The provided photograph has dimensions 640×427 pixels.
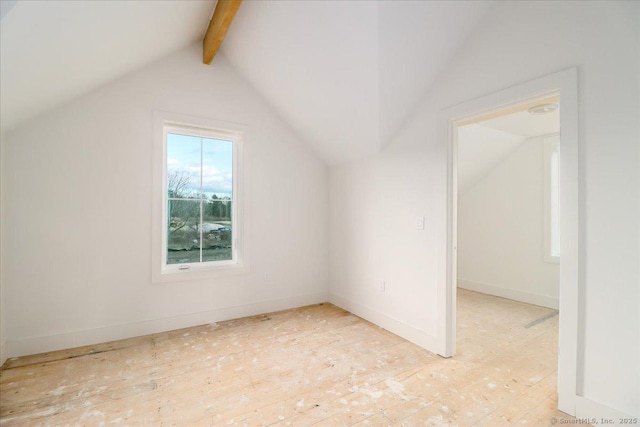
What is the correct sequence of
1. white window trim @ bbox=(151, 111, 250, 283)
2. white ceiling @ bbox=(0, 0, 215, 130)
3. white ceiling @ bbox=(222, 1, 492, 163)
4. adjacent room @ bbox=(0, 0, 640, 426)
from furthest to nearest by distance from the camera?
white window trim @ bbox=(151, 111, 250, 283) < white ceiling @ bbox=(222, 1, 492, 163) < adjacent room @ bbox=(0, 0, 640, 426) < white ceiling @ bbox=(0, 0, 215, 130)

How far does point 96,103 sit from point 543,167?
5.10m

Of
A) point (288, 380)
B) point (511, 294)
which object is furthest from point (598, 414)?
point (511, 294)

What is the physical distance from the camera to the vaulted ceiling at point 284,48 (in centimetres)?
174

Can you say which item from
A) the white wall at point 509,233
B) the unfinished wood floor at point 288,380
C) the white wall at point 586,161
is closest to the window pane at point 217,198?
the unfinished wood floor at point 288,380

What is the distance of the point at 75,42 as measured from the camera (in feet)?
6.17

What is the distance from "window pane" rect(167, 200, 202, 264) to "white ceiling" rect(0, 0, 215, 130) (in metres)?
1.30

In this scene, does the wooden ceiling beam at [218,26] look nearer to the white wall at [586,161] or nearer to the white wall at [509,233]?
the white wall at [586,161]

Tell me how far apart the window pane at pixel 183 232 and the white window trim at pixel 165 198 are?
0.23ft

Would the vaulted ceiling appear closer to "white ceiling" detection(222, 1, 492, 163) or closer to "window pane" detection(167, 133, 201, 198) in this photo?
"white ceiling" detection(222, 1, 492, 163)

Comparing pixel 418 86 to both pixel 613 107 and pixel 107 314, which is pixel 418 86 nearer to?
pixel 613 107

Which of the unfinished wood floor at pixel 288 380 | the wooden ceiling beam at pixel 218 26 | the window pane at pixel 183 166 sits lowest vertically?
the unfinished wood floor at pixel 288 380

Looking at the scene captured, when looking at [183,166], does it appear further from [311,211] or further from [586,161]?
[586,161]

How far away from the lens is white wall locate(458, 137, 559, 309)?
388cm

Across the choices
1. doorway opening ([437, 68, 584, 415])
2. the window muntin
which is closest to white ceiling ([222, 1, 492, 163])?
doorway opening ([437, 68, 584, 415])
